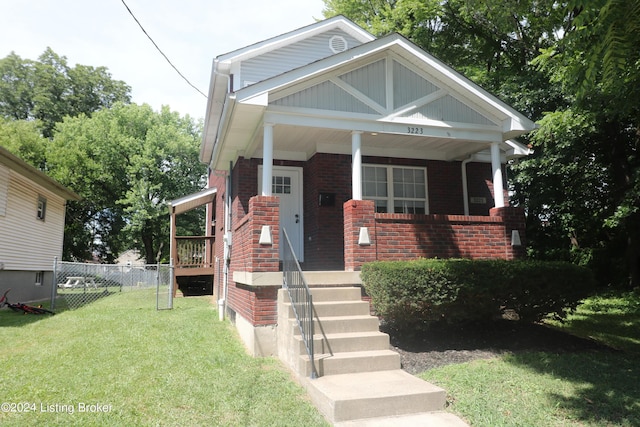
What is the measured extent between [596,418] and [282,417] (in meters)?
2.95

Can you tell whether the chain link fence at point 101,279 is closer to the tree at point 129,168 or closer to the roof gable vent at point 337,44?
the tree at point 129,168

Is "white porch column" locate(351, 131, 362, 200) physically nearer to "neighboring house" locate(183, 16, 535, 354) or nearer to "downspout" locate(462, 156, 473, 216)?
"neighboring house" locate(183, 16, 535, 354)

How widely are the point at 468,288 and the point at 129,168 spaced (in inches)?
1197

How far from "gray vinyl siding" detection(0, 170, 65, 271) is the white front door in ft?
33.1

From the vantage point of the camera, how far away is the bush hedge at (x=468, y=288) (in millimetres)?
5648

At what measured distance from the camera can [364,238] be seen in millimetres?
6812

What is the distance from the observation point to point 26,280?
50.4 feet

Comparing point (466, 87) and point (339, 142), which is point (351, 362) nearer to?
point (339, 142)

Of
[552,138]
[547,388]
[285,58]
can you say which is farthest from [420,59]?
[552,138]

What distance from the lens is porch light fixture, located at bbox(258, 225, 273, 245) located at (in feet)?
20.8

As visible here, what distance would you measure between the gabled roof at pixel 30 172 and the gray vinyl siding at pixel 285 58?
7.20 meters

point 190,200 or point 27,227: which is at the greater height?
point 190,200

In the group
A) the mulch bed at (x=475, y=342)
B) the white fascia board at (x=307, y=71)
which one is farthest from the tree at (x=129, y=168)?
the mulch bed at (x=475, y=342)

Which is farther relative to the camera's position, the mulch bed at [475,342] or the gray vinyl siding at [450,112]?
the gray vinyl siding at [450,112]
